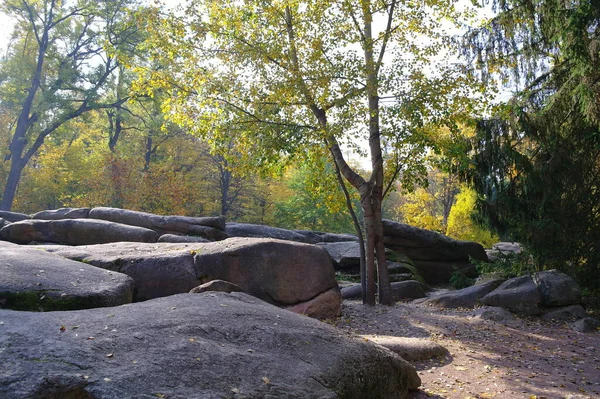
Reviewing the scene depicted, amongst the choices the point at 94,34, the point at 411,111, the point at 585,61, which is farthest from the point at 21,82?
the point at 585,61

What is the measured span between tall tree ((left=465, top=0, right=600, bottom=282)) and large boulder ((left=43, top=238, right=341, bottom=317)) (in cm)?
594

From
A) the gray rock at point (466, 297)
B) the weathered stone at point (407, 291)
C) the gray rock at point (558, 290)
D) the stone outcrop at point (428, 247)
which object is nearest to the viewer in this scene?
the gray rock at point (558, 290)

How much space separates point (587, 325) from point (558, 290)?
1.30 m

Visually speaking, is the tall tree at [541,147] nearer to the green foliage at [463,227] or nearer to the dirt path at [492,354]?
the dirt path at [492,354]

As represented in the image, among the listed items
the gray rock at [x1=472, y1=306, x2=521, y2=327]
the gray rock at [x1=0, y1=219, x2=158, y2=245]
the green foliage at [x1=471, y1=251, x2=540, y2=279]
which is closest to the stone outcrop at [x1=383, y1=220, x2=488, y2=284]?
the green foliage at [x1=471, y1=251, x2=540, y2=279]

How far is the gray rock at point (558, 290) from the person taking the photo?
39.4 feet

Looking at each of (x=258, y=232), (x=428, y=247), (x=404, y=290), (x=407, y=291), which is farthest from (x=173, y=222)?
(x=428, y=247)

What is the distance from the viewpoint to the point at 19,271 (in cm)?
711

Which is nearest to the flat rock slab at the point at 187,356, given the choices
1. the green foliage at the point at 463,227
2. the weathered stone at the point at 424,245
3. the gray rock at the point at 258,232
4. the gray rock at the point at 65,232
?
the gray rock at the point at 65,232

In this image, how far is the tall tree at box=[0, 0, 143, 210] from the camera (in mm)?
31641

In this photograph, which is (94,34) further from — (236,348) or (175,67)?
(236,348)

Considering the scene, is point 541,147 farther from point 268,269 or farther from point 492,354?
point 268,269

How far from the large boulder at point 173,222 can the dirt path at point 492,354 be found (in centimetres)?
947

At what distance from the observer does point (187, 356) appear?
4.01 metres
